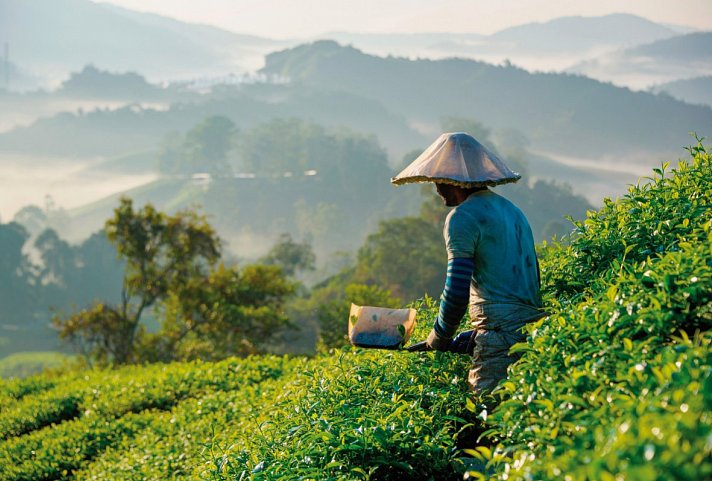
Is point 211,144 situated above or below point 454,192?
above

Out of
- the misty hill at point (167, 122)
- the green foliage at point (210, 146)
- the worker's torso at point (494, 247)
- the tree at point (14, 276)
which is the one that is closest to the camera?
the worker's torso at point (494, 247)

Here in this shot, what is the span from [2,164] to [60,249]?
125093 millimetres

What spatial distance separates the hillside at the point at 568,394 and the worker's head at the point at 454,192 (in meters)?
0.78

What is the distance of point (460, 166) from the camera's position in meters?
4.22

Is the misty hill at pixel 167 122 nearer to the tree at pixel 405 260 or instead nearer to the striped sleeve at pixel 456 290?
the tree at pixel 405 260

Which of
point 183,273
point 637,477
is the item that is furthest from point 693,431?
point 183,273

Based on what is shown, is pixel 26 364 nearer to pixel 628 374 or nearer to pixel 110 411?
pixel 110 411

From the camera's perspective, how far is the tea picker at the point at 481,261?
4.04m

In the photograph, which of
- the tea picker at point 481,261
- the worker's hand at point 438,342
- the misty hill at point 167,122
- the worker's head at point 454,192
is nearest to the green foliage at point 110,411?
the worker's hand at point 438,342

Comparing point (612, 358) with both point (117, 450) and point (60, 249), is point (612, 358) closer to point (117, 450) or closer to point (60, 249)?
point (117, 450)

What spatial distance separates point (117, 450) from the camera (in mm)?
8094

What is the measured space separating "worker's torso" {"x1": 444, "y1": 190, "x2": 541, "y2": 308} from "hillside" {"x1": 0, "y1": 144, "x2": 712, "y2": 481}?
0.76 ft

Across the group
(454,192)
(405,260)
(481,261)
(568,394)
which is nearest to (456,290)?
(481,261)

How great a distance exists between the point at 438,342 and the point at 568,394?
161 centimetres
